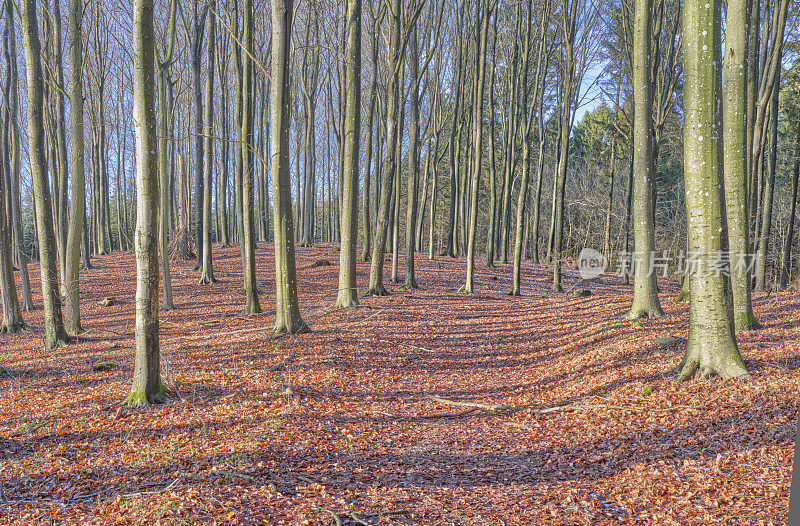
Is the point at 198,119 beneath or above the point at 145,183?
above

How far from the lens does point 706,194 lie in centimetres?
559

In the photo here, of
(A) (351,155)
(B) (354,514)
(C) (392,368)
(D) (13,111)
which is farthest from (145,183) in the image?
(D) (13,111)

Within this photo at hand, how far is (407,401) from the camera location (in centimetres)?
668

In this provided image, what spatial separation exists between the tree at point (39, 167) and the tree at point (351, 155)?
5.72 metres

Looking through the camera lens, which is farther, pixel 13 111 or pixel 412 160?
pixel 412 160

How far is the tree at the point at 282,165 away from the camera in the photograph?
338 inches

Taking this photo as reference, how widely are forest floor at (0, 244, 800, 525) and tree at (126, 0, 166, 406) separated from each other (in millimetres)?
944

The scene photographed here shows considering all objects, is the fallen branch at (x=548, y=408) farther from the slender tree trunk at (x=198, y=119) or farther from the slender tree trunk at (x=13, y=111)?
the slender tree trunk at (x=198, y=119)

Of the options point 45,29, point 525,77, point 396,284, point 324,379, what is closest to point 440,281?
point 396,284

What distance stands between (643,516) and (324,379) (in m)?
4.66

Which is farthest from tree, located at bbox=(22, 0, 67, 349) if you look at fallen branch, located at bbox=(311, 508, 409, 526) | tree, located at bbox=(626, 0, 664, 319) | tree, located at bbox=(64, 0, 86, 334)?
tree, located at bbox=(626, 0, 664, 319)

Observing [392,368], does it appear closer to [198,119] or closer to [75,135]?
[75,135]

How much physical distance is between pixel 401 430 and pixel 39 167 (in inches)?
334

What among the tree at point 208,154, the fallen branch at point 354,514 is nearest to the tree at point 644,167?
the fallen branch at point 354,514
